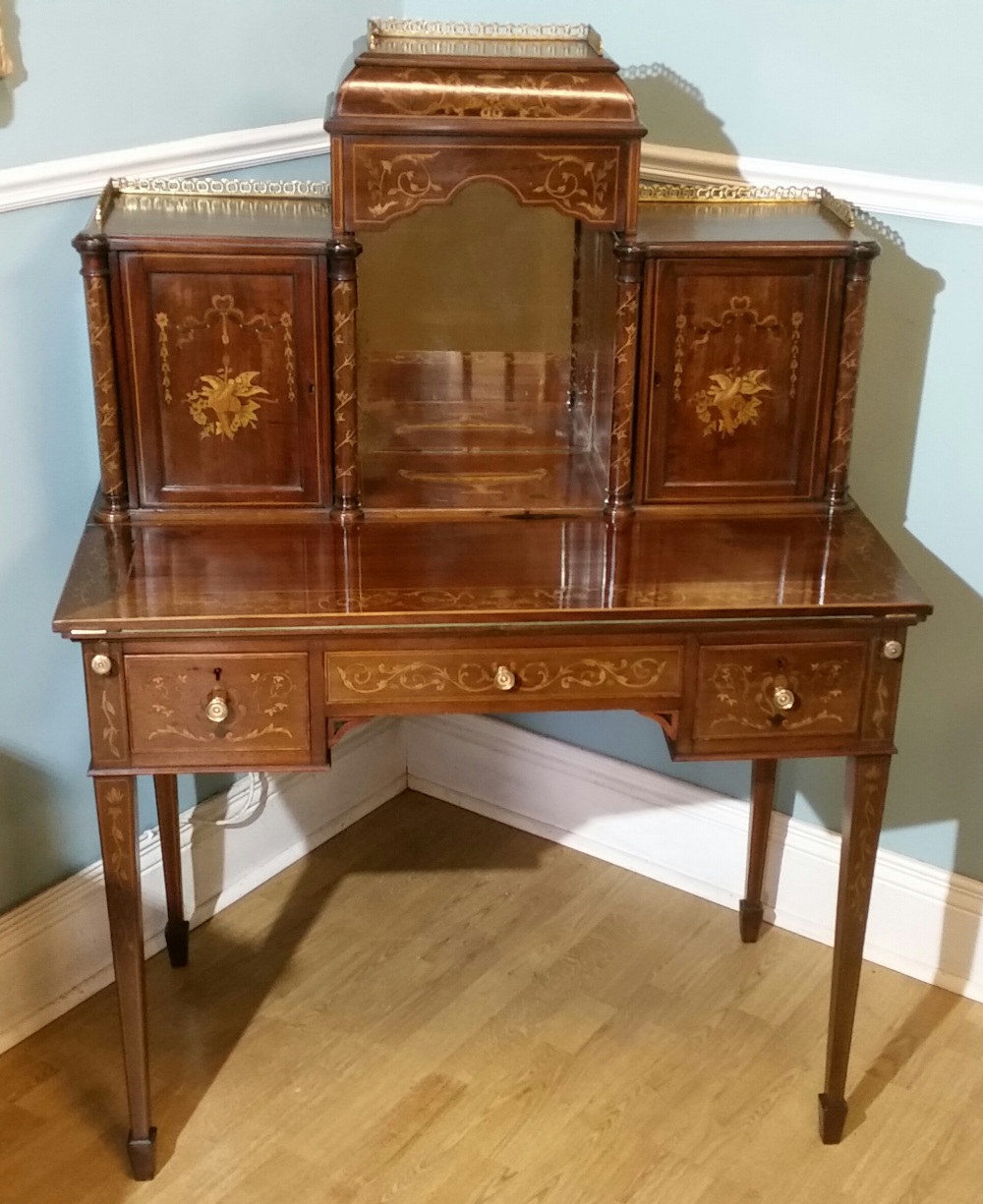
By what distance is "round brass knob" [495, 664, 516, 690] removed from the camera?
1.58 meters

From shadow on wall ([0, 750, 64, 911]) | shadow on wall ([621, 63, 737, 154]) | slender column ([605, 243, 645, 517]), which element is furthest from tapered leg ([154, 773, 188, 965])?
shadow on wall ([621, 63, 737, 154])

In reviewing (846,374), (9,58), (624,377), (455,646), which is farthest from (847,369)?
(9,58)

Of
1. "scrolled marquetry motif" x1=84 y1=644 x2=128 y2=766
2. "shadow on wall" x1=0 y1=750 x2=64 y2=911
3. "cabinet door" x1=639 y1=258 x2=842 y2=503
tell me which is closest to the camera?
"scrolled marquetry motif" x1=84 y1=644 x2=128 y2=766

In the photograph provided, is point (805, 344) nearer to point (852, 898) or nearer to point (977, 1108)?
point (852, 898)

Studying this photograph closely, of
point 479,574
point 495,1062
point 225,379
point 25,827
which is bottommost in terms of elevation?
point 495,1062

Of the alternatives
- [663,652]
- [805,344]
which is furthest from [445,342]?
[663,652]

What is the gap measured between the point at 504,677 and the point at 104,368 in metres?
0.63

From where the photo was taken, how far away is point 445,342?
78.0 inches

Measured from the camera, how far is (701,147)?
203 cm

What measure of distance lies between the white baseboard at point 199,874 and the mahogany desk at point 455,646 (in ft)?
1.18

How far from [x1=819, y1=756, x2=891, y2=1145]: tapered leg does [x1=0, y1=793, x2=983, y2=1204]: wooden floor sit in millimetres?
70

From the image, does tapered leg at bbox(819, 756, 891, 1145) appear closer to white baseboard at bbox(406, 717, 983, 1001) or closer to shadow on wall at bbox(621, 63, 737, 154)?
white baseboard at bbox(406, 717, 983, 1001)

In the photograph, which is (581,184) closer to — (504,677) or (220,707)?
(504,677)

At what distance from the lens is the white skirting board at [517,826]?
2.06 metres
